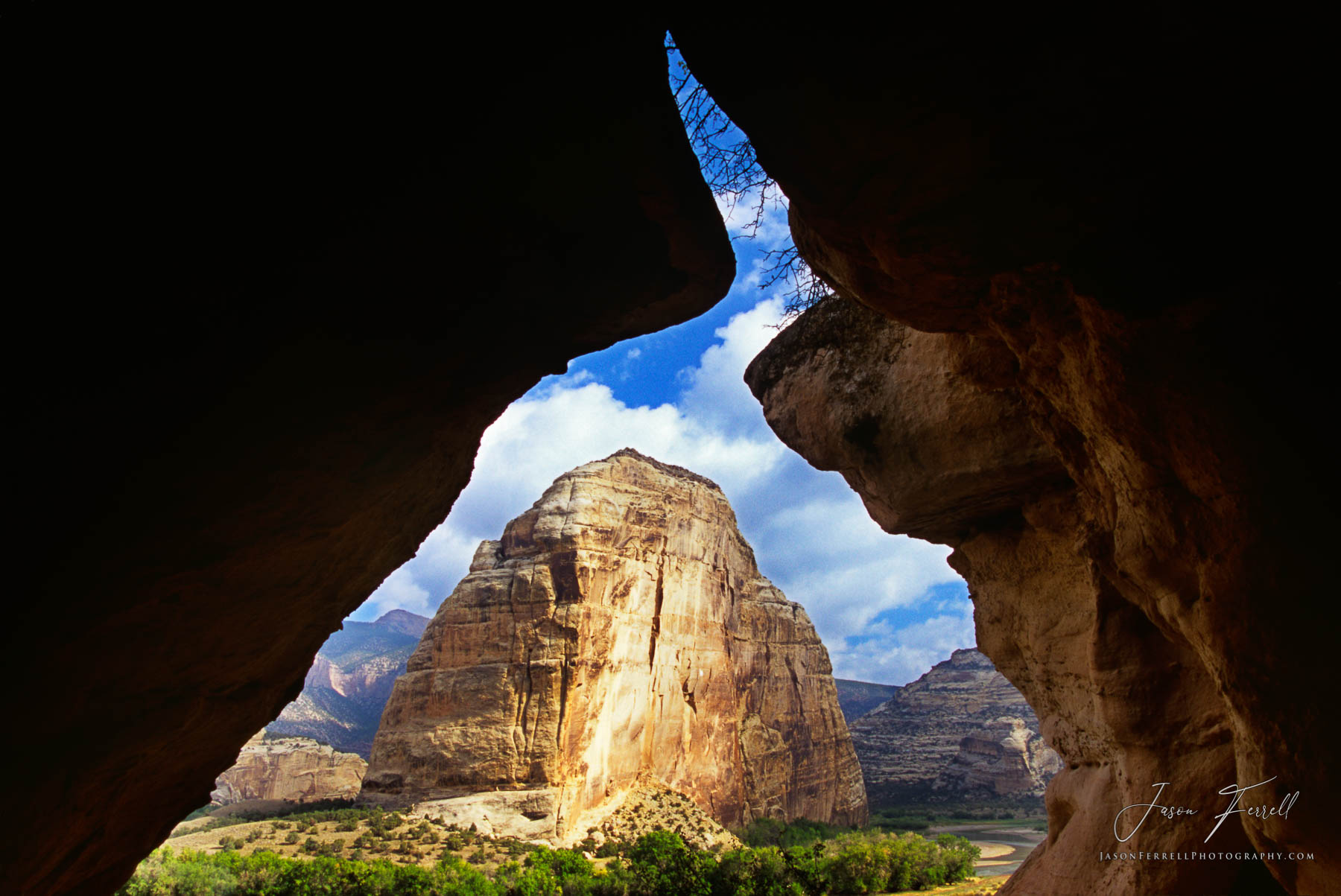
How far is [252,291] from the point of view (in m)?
3.20

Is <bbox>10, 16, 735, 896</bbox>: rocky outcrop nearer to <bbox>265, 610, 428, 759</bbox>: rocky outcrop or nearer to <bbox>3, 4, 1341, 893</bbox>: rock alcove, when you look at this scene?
<bbox>3, 4, 1341, 893</bbox>: rock alcove

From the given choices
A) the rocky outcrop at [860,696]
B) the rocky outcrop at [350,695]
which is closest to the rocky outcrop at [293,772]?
the rocky outcrop at [350,695]

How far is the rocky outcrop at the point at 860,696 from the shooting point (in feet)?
340

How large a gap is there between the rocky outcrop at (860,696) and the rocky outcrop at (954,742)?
26776mm

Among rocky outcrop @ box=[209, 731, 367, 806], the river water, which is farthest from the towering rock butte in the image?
rocky outcrop @ box=[209, 731, 367, 806]

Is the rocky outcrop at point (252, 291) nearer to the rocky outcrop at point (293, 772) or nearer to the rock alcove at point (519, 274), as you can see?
the rock alcove at point (519, 274)

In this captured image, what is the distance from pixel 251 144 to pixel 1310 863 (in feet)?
19.2

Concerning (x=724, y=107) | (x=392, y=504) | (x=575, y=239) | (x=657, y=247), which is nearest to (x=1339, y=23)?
(x=724, y=107)

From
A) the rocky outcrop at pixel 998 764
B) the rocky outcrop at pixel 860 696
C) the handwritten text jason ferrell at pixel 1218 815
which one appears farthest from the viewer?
the rocky outcrop at pixel 860 696

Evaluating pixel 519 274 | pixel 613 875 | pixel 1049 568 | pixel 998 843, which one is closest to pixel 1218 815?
pixel 1049 568

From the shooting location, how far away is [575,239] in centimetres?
420

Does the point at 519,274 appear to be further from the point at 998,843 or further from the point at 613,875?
the point at 998,843

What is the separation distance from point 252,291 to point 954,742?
73.7m

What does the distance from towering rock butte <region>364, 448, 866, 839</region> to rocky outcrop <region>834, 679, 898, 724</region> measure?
54.3m
